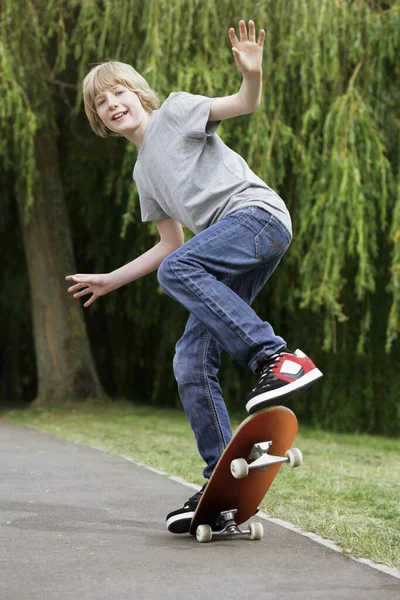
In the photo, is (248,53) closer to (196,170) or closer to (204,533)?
(196,170)

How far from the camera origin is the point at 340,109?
29.1ft

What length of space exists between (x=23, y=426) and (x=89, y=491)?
4.61m

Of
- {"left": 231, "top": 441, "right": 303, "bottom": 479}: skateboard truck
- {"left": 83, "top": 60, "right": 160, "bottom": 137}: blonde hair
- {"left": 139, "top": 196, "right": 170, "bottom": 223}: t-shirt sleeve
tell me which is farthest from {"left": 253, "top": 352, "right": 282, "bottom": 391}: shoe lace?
{"left": 83, "top": 60, "right": 160, "bottom": 137}: blonde hair

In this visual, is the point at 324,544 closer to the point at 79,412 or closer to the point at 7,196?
the point at 79,412

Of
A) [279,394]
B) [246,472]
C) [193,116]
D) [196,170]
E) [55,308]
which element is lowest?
[55,308]

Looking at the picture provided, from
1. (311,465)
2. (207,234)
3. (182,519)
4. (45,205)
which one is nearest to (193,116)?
(207,234)

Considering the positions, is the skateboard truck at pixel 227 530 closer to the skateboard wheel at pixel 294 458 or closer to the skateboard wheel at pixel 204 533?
the skateboard wheel at pixel 204 533

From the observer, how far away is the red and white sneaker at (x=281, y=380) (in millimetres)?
3578

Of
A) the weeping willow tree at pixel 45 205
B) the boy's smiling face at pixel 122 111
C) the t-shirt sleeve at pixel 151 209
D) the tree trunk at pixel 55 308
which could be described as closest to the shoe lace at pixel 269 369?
the t-shirt sleeve at pixel 151 209

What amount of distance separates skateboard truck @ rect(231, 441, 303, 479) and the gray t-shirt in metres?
0.91

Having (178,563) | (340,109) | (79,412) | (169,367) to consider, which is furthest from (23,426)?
(178,563)

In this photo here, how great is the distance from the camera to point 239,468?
145 inches

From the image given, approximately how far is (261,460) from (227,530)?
0.44 metres

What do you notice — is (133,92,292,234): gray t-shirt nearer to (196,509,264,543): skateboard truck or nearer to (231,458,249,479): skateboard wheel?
(231,458,249,479): skateboard wheel
